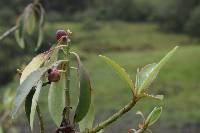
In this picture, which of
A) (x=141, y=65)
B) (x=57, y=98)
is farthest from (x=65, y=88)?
(x=141, y=65)

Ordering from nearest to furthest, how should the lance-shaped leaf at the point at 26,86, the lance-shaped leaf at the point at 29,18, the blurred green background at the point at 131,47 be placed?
the lance-shaped leaf at the point at 26,86 < the lance-shaped leaf at the point at 29,18 < the blurred green background at the point at 131,47

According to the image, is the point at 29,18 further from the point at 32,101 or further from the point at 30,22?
the point at 32,101

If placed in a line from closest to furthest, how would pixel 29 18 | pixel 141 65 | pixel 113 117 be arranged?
pixel 113 117 < pixel 29 18 < pixel 141 65

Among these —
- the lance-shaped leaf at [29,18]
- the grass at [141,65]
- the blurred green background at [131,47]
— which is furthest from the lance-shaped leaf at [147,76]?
the blurred green background at [131,47]

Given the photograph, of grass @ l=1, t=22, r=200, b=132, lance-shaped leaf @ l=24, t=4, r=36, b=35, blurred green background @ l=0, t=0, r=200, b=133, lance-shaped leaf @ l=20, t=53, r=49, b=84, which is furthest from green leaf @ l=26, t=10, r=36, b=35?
blurred green background @ l=0, t=0, r=200, b=133

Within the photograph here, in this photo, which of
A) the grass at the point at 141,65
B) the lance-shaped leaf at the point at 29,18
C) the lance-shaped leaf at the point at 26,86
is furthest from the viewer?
the grass at the point at 141,65

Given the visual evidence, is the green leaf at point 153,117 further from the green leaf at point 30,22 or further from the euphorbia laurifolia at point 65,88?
the green leaf at point 30,22

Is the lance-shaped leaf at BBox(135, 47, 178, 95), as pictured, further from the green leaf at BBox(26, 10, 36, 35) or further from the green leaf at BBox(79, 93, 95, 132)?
the green leaf at BBox(26, 10, 36, 35)
